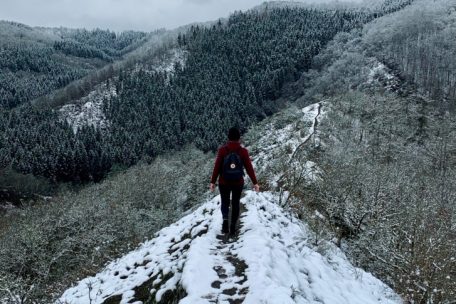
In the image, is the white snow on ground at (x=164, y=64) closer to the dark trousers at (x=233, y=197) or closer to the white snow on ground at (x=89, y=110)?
the white snow on ground at (x=89, y=110)

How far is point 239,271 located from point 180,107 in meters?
145

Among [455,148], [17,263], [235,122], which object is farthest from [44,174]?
[455,148]

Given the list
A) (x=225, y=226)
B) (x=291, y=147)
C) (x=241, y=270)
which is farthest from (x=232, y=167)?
(x=291, y=147)

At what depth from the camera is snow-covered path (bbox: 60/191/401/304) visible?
7.31 meters

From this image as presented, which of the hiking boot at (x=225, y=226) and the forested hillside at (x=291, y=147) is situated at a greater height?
the hiking boot at (x=225, y=226)

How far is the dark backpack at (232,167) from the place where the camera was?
9766 mm

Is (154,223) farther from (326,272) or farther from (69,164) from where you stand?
(69,164)

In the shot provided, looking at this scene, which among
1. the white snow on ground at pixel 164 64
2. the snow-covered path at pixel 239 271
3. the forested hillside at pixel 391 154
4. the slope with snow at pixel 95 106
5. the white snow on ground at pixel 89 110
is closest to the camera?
the snow-covered path at pixel 239 271

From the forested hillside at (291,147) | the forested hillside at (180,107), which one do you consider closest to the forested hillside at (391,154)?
the forested hillside at (291,147)

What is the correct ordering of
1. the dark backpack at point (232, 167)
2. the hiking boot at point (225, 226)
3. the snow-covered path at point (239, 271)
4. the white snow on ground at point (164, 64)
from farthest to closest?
the white snow on ground at point (164, 64) < the hiking boot at point (225, 226) < the dark backpack at point (232, 167) < the snow-covered path at point (239, 271)

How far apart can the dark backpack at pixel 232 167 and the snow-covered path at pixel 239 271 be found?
1.50 meters

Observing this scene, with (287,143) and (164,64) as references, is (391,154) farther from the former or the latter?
(164,64)

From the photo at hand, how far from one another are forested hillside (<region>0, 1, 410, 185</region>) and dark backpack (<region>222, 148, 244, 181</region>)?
107942 millimetres

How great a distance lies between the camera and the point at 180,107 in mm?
150250
